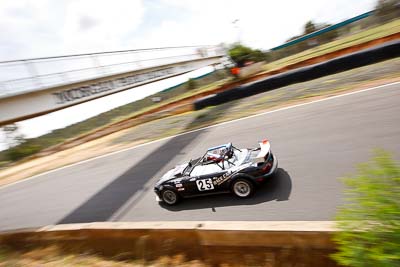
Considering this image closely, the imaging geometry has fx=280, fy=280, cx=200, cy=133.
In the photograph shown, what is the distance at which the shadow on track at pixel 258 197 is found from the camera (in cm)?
565

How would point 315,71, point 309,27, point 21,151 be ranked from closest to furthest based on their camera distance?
point 315,71, point 21,151, point 309,27

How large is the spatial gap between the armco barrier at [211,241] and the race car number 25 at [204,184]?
1.72m

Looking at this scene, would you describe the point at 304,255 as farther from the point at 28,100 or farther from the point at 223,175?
the point at 28,100

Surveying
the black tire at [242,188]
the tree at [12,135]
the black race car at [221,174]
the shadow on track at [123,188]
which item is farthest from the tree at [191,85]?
the black tire at [242,188]

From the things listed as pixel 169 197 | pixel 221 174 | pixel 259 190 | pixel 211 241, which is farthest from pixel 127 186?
pixel 211 241

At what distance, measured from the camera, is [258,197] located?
228 inches

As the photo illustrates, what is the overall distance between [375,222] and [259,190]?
12.3ft

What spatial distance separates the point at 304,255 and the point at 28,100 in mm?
14928

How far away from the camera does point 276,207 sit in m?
5.27

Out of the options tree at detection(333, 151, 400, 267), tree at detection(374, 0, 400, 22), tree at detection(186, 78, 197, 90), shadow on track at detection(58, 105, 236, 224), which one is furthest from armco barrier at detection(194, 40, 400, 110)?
tree at detection(374, 0, 400, 22)

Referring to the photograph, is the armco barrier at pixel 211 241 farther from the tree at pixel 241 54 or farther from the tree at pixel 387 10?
the tree at pixel 387 10

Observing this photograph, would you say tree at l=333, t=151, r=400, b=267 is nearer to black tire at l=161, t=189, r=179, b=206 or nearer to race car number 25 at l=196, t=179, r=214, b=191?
race car number 25 at l=196, t=179, r=214, b=191

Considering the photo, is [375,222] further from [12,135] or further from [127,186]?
[12,135]

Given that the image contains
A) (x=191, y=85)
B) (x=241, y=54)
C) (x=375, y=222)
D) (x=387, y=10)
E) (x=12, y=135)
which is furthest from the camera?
(x=387, y=10)
